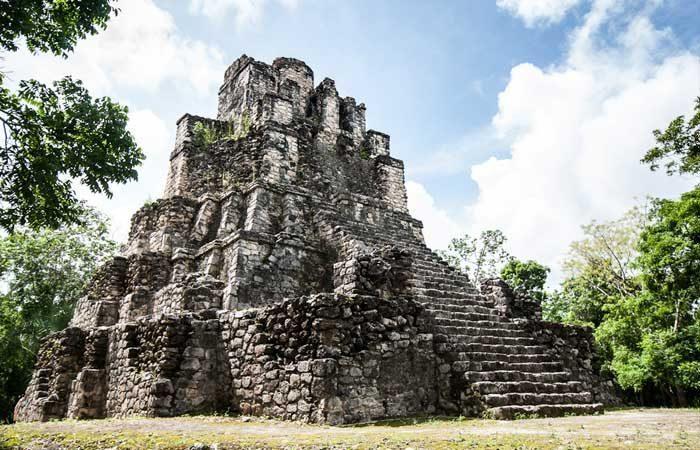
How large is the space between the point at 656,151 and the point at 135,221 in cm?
1636

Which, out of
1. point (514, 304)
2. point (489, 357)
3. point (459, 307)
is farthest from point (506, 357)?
point (514, 304)

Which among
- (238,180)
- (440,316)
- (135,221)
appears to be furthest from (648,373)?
(135,221)

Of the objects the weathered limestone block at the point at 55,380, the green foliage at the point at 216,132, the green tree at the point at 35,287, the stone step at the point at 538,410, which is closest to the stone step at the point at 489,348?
the stone step at the point at 538,410

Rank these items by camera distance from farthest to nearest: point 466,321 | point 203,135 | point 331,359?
point 203,135 < point 466,321 < point 331,359

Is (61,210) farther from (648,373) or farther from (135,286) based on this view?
(648,373)

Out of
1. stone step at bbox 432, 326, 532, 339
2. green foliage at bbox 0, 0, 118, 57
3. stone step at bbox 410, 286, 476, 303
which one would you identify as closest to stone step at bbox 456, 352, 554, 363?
stone step at bbox 432, 326, 532, 339

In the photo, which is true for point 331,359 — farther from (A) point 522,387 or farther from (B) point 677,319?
(B) point 677,319

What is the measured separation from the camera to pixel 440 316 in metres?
9.45

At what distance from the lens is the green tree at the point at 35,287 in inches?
824

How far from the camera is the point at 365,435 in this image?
4.95 metres

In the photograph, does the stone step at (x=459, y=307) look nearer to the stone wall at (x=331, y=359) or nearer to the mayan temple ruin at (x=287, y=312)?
the mayan temple ruin at (x=287, y=312)

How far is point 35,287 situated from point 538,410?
2509cm

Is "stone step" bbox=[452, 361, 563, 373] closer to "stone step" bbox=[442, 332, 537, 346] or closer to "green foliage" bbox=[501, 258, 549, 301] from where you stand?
"stone step" bbox=[442, 332, 537, 346]

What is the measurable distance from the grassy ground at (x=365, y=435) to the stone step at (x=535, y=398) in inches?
22.7
